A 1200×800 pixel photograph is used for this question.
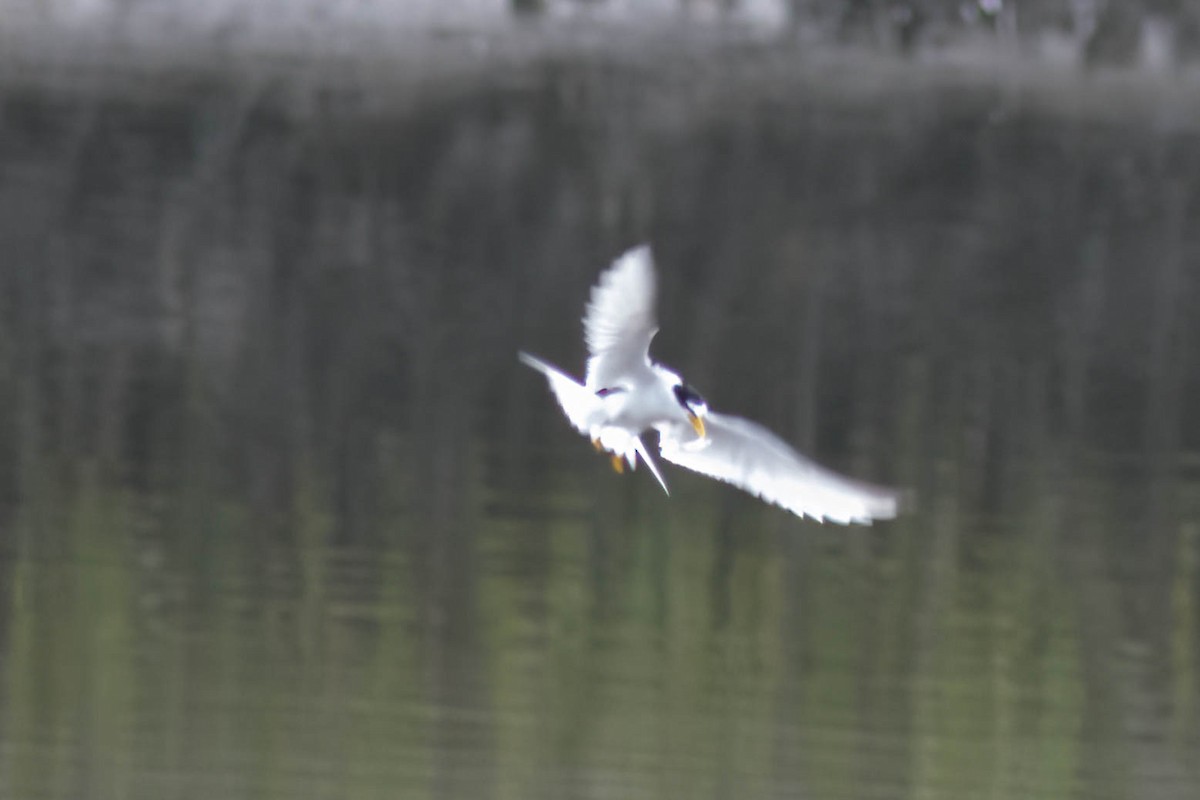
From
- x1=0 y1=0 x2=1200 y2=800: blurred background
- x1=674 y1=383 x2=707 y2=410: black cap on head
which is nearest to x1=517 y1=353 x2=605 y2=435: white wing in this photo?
x1=674 y1=383 x2=707 y2=410: black cap on head

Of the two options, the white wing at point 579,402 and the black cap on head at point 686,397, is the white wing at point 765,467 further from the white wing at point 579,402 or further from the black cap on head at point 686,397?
the white wing at point 579,402

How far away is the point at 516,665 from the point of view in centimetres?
952

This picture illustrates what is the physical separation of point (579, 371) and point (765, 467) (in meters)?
7.38

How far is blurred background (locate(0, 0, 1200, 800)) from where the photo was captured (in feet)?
29.8

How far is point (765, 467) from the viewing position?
420 centimetres

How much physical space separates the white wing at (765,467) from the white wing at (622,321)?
0.76 feet

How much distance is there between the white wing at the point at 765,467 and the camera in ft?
13.1

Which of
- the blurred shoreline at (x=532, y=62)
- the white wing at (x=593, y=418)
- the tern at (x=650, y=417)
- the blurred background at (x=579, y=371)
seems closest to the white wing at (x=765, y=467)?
the tern at (x=650, y=417)

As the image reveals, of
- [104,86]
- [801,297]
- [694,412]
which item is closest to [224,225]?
[104,86]

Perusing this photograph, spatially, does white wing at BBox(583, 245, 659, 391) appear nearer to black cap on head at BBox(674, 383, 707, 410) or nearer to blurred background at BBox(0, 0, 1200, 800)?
black cap on head at BBox(674, 383, 707, 410)

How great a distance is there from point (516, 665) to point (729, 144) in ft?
26.1

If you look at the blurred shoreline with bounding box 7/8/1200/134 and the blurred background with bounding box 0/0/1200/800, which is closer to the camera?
the blurred background with bounding box 0/0/1200/800

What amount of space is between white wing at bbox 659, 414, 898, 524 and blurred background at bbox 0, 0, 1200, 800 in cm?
419

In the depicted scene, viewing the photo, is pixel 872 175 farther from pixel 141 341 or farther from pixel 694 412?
pixel 694 412
